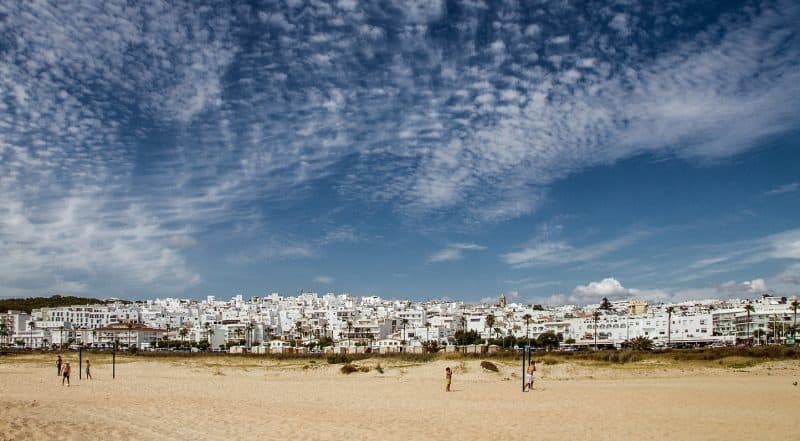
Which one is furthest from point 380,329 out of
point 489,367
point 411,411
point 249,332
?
point 411,411

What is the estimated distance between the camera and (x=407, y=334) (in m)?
118

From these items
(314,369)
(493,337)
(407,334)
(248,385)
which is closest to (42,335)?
(407,334)

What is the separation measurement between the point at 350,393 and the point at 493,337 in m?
89.9

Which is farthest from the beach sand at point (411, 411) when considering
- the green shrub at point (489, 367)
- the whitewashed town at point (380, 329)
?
the whitewashed town at point (380, 329)

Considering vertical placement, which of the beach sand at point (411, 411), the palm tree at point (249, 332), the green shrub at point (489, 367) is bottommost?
the palm tree at point (249, 332)

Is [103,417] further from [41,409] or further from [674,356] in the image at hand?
[674,356]

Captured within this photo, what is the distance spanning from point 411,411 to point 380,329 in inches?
3913

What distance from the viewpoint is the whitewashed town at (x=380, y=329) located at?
10344 centimetres

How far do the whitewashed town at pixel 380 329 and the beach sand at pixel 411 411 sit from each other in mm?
50840

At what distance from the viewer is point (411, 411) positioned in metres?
21.2

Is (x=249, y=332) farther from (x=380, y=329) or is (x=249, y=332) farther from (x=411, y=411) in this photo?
(x=411, y=411)

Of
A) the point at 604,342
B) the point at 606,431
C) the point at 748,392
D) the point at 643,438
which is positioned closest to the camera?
the point at 643,438

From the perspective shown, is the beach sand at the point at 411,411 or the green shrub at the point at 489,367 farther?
the green shrub at the point at 489,367

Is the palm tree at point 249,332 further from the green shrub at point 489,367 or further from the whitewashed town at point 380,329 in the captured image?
the green shrub at point 489,367
